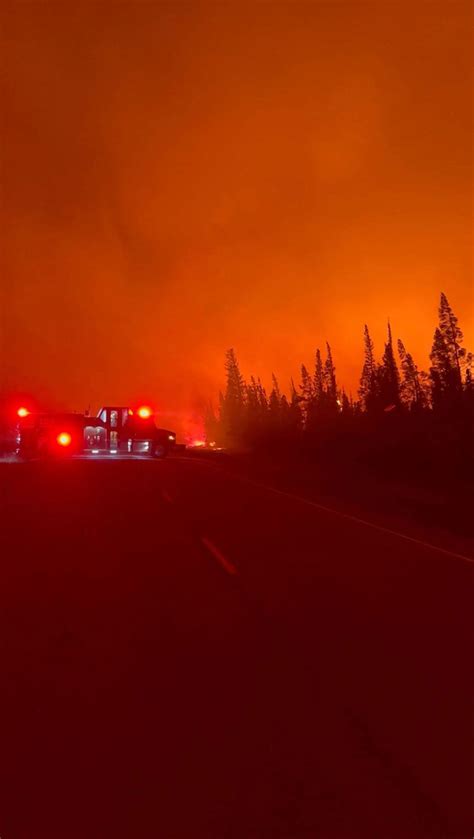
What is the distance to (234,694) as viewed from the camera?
548cm

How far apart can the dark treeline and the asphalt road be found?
4043cm

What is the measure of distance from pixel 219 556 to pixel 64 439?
92.7ft

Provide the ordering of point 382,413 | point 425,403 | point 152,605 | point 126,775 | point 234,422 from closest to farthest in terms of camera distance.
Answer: point 126,775 < point 152,605 < point 382,413 < point 425,403 < point 234,422

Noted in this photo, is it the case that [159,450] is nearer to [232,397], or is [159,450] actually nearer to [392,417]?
[392,417]

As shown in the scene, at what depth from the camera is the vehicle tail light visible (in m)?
38.4

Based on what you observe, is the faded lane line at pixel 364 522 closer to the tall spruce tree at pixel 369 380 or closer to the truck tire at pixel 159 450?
the truck tire at pixel 159 450

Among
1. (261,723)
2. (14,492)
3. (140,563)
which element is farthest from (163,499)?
(261,723)

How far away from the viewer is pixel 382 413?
78875 mm

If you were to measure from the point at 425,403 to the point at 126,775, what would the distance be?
85.7 m

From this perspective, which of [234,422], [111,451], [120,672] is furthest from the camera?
[234,422]

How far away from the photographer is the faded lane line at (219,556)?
34.7 feet

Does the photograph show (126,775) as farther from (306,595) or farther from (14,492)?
(14,492)

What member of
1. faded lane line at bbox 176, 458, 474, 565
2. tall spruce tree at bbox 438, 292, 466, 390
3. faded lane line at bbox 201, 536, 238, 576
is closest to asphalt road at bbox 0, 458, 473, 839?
faded lane line at bbox 201, 536, 238, 576


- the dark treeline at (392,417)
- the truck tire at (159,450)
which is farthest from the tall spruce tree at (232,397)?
the truck tire at (159,450)
